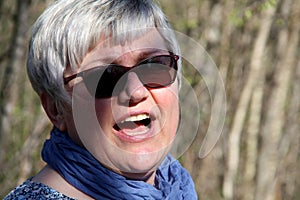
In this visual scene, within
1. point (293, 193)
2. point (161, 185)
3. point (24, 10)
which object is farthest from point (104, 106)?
point (293, 193)

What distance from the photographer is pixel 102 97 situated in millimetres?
2369

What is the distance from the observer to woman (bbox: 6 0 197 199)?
93.0 inches

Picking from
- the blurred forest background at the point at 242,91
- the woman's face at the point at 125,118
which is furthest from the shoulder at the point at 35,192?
the blurred forest background at the point at 242,91

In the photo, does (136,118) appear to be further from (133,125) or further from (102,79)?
(102,79)

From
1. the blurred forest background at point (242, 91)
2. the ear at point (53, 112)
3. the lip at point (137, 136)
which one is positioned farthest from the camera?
the blurred forest background at point (242, 91)

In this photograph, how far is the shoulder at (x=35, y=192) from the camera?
2369mm

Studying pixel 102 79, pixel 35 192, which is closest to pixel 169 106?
pixel 102 79

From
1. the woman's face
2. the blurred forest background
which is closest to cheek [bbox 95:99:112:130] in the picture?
the woman's face

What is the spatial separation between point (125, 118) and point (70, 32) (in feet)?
1.01

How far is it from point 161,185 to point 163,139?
0.80ft

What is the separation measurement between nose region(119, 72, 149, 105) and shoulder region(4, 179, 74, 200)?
13.5 inches

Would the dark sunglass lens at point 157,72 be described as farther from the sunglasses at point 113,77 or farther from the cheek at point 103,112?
the cheek at point 103,112

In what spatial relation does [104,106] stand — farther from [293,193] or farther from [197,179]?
[293,193]

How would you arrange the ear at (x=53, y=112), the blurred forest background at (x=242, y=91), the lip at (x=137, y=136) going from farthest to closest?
the blurred forest background at (x=242, y=91), the ear at (x=53, y=112), the lip at (x=137, y=136)
